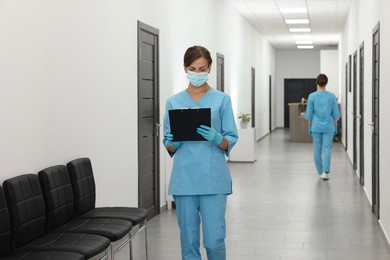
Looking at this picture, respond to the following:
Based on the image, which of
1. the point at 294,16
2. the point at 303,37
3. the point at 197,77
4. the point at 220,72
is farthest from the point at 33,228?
the point at 303,37

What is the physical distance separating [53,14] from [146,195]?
8.72ft

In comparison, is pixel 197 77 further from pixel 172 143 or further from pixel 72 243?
pixel 72 243

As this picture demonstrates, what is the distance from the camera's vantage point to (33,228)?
3537mm

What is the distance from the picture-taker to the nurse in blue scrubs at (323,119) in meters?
9.12

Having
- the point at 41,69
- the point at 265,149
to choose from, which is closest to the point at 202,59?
the point at 41,69

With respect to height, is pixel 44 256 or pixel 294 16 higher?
pixel 294 16

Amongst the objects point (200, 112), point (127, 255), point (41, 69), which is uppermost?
point (41, 69)

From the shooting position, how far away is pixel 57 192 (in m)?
3.88

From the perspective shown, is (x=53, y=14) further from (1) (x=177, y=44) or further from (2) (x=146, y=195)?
(1) (x=177, y=44)

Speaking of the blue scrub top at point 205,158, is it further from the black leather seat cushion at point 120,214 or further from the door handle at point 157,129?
the door handle at point 157,129

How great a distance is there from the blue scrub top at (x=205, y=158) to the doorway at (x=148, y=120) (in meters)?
2.54

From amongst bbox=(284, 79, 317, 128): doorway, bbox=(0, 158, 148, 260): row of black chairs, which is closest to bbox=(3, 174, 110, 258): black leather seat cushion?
bbox=(0, 158, 148, 260): row of black chairs

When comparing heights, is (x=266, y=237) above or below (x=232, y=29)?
below

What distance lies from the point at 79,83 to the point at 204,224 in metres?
1.71
